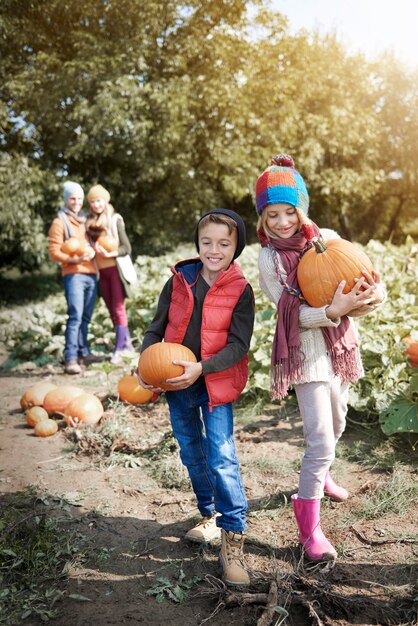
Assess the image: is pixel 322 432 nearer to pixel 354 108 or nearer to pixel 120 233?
pixel 120 233

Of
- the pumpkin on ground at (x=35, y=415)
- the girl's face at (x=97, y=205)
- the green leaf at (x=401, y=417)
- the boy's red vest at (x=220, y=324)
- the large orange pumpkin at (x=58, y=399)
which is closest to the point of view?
the boy's red vest at (x=220, y=324)

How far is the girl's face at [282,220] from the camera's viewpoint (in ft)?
8.28

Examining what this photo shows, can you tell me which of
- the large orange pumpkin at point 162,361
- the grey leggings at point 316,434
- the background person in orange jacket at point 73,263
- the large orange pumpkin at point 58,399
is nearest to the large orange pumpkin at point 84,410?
the large orange pumpkin at point 58,399

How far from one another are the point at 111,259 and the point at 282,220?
4003 millimetres

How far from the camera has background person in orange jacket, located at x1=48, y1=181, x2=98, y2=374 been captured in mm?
5996

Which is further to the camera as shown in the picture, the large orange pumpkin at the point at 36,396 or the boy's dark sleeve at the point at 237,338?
the large orange pumpkin at the point at 36,396

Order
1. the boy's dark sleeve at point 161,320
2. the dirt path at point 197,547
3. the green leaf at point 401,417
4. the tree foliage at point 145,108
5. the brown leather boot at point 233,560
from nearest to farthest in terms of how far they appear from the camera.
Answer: the dirt path at point 197,547 → the brown leather boot at point 233,560 → the boy's dark sleeve at point 161,320 → the green leaf at point 401,417 → the tree foliage at point 145,108

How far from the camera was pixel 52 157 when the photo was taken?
15.3 meters

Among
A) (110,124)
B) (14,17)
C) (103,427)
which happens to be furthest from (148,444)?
(14,17)

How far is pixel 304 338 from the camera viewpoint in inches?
100

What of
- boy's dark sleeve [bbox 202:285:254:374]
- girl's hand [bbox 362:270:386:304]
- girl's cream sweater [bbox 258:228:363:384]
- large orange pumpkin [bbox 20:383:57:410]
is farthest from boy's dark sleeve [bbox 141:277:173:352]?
large orange pumpkin [bbox 20:383:57:410]

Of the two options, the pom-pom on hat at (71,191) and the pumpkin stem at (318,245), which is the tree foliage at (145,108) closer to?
the pom-pom on hat at (71,191)

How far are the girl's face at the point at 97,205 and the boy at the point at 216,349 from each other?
3.74 meters

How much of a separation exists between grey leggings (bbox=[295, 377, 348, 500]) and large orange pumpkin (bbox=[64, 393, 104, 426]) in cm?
231
